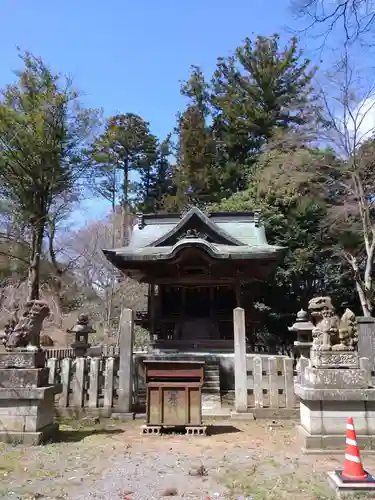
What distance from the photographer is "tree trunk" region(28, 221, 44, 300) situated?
1834 centimetres

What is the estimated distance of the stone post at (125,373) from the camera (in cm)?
838

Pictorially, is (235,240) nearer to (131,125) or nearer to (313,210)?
(313,210)

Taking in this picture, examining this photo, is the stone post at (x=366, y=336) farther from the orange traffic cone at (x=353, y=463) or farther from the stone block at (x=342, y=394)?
the orange traffic cone at (x=353, y=463)

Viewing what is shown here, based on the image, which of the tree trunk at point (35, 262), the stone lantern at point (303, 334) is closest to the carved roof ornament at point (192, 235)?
the stone lantern at point (303, 334)

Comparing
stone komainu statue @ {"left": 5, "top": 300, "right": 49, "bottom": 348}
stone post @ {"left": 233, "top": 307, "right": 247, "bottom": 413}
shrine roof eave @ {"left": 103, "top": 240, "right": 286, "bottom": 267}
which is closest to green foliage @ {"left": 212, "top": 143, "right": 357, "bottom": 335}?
shrine roof eave @ {"left": 103, "top": 240, "right": 286, "bottom": 267}

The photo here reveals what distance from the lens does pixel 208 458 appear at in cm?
559

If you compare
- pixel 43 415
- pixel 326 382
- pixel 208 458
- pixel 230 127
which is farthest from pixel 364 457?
pixel 230 127

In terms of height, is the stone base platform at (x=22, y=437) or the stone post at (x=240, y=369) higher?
the stone post at (x=240, y=369)

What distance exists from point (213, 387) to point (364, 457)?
5424mm

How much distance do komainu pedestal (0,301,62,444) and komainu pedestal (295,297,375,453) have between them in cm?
404

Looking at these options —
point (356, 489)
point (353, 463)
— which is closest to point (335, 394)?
point (353, 463)

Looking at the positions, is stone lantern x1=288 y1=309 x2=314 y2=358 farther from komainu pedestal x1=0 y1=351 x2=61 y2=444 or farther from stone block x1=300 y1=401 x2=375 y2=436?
komainu pedestal x1=0 y1=351 x2=61 y2=444

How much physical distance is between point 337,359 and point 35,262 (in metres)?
15.9

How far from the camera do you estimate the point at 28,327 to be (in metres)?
6.66
